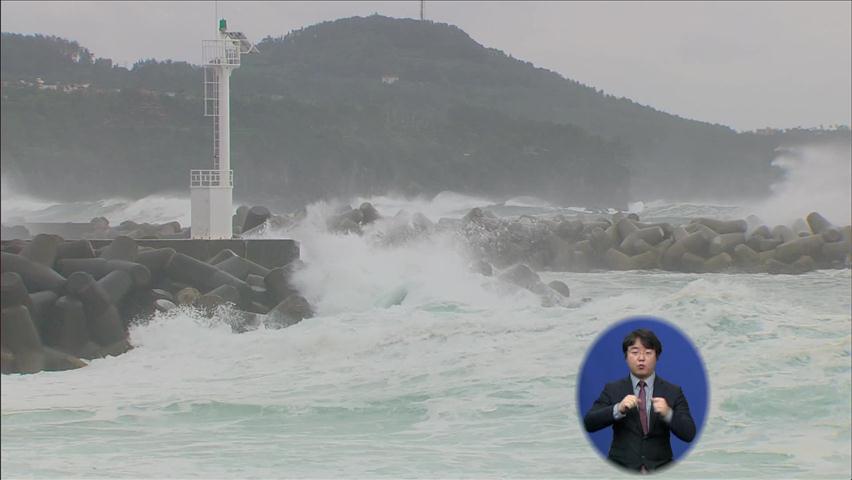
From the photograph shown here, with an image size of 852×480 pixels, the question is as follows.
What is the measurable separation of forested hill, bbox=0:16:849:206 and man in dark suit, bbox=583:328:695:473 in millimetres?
6892

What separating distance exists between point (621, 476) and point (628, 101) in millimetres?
8549

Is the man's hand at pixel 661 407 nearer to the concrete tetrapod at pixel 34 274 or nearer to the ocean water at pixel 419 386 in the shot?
the ocean water at pixel 419 386

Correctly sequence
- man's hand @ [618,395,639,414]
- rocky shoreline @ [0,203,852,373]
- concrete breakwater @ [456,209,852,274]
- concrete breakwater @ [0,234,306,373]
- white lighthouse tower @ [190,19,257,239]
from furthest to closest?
concrete breakwater @ [456,209,852,274], white lighthouse tower @ [190,19,257,239], rocky shoreline @ [0,203,852,373], concrete breakwater @ [0,234,306,373], man's hand @ [618,395,639,414]

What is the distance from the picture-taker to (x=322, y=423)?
5.89 metres

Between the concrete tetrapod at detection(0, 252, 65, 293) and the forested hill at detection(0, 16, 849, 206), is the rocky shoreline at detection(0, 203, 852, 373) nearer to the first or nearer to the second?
the concrete tetrapod at detection(0, 252, 65, 293)

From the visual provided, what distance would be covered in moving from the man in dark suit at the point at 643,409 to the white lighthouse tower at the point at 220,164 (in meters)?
5.69

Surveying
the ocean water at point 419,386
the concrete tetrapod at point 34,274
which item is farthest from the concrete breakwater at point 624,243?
the concrete tetrapod at point 34,274

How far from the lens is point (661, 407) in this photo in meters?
2.60

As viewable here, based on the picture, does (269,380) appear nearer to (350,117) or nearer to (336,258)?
(336,258)

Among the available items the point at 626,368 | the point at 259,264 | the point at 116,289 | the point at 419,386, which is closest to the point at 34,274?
the point at 116,289

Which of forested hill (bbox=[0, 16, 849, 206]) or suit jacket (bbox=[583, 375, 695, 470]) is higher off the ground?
forested hill (bbox=[0, 16, 849, 206])

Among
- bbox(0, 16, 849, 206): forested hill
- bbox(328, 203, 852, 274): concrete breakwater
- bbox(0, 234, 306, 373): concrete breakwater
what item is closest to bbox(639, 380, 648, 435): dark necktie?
bbox(0, 234, 306, 373): concrete breakwater

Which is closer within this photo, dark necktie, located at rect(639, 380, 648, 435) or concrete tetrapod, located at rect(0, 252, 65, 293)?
dark necktie, located at rect(639, 380, 648, 435)

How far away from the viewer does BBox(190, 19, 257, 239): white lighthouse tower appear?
26.5 ft
